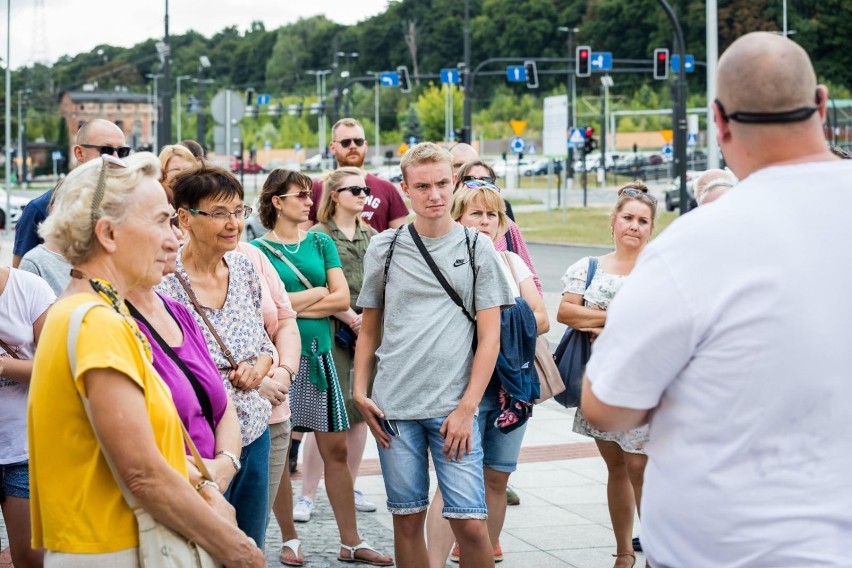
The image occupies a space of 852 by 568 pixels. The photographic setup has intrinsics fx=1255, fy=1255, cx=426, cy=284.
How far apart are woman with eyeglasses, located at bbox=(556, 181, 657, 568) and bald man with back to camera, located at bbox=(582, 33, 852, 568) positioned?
3.56 meters

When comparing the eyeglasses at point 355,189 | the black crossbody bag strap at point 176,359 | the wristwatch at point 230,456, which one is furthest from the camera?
the eyeglasses at point 355,189

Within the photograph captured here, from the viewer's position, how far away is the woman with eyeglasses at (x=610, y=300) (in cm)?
612

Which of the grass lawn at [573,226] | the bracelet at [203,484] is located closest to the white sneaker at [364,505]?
the bracelet at [203,484]

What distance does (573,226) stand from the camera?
131ft

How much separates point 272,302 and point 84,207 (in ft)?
7.12

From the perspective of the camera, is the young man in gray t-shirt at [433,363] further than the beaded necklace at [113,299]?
Yes

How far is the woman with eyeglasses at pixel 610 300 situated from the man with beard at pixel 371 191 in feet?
7.27

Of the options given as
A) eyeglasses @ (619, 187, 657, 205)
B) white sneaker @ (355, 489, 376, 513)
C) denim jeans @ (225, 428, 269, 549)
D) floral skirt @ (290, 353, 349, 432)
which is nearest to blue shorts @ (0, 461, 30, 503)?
denim jeans @ (225, 428, 269, 549)

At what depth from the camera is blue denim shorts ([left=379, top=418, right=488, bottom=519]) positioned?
194 inches

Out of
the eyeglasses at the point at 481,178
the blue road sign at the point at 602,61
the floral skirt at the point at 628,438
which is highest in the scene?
the blue road sign at the point at 602,61

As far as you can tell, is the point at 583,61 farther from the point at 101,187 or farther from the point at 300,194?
the point at 101,187

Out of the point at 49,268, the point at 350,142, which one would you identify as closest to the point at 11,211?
the point at 350,142

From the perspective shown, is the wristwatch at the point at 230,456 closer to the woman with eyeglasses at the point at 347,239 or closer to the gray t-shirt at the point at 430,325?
the gray t-shirt at the point at 430,325

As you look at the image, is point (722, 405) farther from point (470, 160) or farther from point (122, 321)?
point (470, 160)
